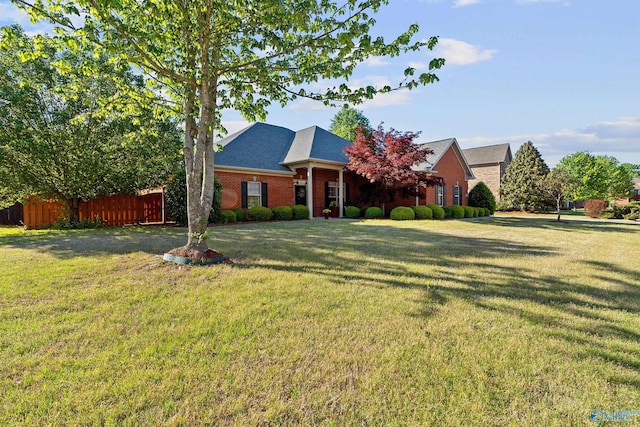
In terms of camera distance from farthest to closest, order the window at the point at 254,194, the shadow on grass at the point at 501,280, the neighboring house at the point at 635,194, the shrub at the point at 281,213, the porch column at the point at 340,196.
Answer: the neighboring house at the point at 635,194, the porch column at the point at 340,196, the shrub at the point at 281,213, the window at the point at 254,194, the shadow on grass at the point at 501,280

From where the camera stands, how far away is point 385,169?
661 inches

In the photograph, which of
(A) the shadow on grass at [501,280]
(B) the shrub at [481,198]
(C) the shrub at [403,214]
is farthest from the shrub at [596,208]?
(A) the shadow on grass at [501,280]

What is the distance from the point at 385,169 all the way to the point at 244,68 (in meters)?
11.4

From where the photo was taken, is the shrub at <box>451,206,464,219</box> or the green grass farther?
the shrub at <box>451,206,464,219</box>

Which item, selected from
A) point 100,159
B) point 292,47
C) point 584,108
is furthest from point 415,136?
point 100,159

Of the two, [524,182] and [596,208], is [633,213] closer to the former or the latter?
[596,208]

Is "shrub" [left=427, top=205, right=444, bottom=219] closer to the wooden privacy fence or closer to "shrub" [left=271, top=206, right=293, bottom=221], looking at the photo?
"shrub" [left=271, top=206, right=293, bottom=221]

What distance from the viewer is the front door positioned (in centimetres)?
1900

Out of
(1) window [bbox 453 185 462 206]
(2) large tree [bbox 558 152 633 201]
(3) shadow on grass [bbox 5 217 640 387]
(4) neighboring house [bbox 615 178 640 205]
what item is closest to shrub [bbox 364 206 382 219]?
(1) window [bbox 453 185 462 206]

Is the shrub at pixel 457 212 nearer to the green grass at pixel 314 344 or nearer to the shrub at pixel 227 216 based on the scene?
the shrub at pixel 227 216

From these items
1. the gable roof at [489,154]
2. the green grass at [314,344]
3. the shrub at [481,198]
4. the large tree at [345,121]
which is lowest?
the green grass at [314,344]

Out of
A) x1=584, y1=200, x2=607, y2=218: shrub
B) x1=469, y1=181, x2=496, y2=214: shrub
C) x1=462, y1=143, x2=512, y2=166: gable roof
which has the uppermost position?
x1=462, y1=143, x2=512, y2=166: gable roof

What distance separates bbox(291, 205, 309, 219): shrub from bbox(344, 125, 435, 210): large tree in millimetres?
3475

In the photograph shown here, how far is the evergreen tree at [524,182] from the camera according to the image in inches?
1217
